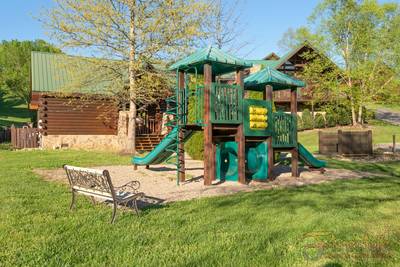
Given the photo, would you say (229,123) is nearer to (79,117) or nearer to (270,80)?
(270,80)

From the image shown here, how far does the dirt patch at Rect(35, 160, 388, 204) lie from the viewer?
9156 mm

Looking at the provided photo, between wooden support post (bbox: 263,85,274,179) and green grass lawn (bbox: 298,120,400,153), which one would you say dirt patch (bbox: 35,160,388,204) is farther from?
green grass lawn (bbox: 298,120,400,153)

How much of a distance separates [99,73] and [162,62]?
357 cm

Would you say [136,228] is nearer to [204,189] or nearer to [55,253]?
[55,253]

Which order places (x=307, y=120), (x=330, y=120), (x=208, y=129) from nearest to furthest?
(x=208, y=129) < (x=307, y=120) < (x=330, y=120)

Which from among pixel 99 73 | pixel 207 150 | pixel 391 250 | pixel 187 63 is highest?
pixel 99 73

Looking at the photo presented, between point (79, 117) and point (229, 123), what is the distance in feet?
50.8

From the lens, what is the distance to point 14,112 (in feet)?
210

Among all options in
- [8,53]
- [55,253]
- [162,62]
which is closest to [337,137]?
[162,62]

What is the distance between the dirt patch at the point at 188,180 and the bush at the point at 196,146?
242cm

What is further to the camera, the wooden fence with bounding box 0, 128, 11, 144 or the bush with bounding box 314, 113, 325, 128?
the bush with bounding box 314, 113, 325, 128

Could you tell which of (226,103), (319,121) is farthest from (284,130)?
(319,121)

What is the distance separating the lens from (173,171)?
14062 mm

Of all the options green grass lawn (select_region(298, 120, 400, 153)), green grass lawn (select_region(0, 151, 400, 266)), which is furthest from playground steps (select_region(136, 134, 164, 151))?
green grass lawn (select_region(0, 151, 400, 266))
